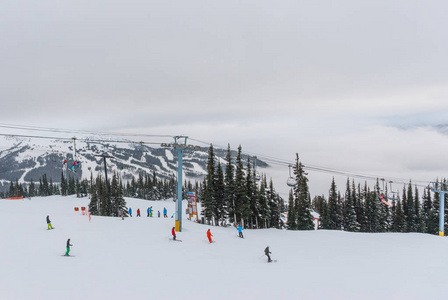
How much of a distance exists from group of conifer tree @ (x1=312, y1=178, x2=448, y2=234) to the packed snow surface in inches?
1761

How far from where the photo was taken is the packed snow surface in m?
15.4

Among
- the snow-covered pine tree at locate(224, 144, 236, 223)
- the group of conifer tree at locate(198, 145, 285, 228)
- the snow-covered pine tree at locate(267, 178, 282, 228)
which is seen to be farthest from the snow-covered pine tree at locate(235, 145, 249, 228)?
the snow-covered pine tree at locate(267, 178, 282, 228)

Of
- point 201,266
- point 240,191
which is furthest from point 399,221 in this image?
point 201,266

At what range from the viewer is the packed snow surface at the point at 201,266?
15.4 m

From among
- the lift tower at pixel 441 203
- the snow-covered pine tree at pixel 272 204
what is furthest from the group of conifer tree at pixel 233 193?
the lift tower at pixel 441 203

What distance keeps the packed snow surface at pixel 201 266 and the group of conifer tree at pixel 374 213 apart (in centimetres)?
4474

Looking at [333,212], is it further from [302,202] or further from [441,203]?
[441,203]

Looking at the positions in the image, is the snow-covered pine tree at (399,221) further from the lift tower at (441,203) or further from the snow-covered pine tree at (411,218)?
the lift tower at (441,203)

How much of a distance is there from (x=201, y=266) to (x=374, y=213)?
74475 mm

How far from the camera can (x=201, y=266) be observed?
68.4 ft

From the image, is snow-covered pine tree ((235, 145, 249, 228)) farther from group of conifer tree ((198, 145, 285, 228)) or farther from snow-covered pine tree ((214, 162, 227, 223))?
snow-covered pine tree ((214, 162, 227, 223))

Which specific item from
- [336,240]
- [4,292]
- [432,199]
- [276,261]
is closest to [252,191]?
[336,240]

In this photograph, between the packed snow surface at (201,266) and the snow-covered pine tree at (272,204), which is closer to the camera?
the packed snow surface at (201,266)

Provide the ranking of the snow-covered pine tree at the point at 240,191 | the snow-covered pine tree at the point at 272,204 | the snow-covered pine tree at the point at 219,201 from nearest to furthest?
1. the snow-covered pine tree at the point at 240,191
2. the snow-covered pine tree at the point at 219,201
3. the snow-covered pine tree at the point at 272,204
